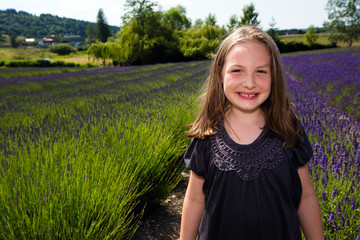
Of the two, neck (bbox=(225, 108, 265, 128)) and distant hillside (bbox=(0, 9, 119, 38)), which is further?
distant hillside (bbox=(0, 9, 119, 38))

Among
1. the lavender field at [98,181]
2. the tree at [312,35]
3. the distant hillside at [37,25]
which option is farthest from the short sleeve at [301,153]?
the distant hillside at [37,25]

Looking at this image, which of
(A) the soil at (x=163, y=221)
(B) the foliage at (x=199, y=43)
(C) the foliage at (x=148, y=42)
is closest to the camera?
(A) the soil at (x=163, y=221)

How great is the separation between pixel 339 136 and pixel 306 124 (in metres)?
0.54

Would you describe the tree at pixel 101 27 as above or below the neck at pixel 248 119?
above

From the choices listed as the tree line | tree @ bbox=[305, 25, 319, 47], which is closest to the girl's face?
the tree line

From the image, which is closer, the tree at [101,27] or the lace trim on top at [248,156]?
the lace trim on top at [248,156]

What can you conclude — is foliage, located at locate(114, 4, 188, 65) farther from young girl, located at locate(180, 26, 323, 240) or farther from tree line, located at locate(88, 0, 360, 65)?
young girl, located at locate(180, 26, 323, 240)

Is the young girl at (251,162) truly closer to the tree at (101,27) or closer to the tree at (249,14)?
the tree at (249,14)

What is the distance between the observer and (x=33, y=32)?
158 meters

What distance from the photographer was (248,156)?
1207 millimetres

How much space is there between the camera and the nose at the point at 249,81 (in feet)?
3.86

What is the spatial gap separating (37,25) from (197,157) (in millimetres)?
198564

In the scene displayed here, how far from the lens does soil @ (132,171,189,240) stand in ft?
7.71

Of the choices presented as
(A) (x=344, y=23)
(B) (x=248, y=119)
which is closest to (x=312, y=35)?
(A) (x=344, y=23)
